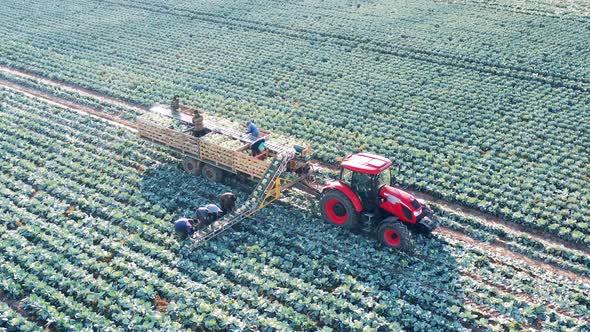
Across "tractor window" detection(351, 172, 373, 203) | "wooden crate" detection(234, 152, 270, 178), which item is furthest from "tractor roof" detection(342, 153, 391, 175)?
"wooden crate" detection(234, 152, 270, 178)

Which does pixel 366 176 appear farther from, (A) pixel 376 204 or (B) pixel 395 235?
(B) pixel 395 235

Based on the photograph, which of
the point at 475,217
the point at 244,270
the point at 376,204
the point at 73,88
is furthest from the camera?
the point at 73,88

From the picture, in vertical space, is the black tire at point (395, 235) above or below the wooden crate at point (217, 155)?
below

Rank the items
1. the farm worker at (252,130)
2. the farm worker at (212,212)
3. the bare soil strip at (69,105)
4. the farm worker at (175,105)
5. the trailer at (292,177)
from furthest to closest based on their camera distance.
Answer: the bare soil strip at (69,105) → the farm worker at (175,105) → the farm worker at (252,130) → the farm worker at (212,212) → the trailer at (292,177)

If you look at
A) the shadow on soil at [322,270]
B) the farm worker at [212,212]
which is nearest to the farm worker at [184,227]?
the shadow on soil at [322,270]

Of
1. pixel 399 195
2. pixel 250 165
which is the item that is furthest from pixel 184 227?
pixel 399 195

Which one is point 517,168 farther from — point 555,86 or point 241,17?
point 241,17

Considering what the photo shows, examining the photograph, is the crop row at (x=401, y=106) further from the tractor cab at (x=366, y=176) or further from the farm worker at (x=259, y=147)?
the tractor cab at (x=366, y=176)
